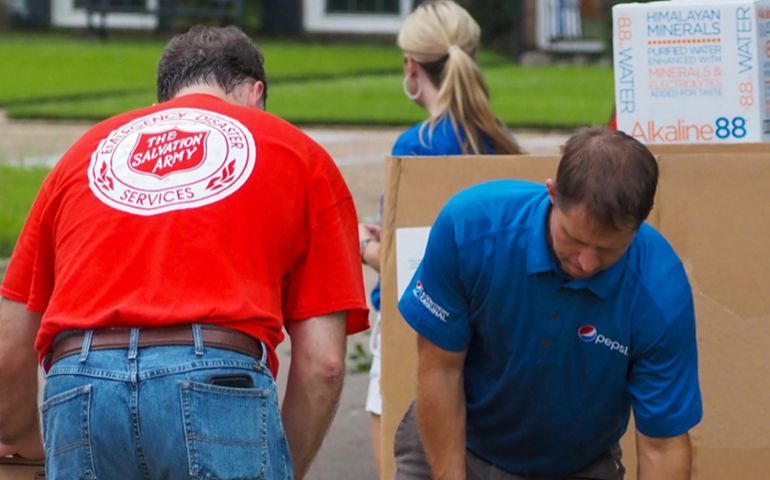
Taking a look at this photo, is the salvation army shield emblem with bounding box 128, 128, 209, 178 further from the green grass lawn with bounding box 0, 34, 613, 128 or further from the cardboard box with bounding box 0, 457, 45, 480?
the green grass lawn with bounding box 0, 34, 613, 128

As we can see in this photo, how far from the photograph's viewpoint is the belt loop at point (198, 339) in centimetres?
276

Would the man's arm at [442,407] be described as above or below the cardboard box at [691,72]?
below

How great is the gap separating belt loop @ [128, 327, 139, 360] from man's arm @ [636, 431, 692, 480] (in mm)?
1083

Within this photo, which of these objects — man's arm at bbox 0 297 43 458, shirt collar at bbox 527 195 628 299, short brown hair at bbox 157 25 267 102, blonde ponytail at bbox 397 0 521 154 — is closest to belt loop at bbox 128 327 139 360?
man's arm at bbox 0 297 43 458

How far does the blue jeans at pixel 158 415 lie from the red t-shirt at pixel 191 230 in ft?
0.24

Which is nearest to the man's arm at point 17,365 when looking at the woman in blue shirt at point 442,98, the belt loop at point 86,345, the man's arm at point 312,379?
the belt loop at point 86,345

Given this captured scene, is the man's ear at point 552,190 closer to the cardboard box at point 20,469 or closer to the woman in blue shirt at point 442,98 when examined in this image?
the cardboard box at point 20,469

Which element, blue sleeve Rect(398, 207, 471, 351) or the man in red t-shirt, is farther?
blue sleeve Rect(398, 207, 471, 351)

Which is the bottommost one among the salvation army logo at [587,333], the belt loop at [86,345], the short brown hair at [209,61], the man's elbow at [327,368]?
the man's elbow at [327,368]

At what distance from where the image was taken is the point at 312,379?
9.87ft

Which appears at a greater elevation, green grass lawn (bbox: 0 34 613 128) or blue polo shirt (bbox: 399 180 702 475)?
green grass lawn (bbox: 0 34 613 128)

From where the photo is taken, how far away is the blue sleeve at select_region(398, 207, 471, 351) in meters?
3.08

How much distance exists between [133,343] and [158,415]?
0.14 m

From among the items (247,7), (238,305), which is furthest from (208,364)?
(247,7)
